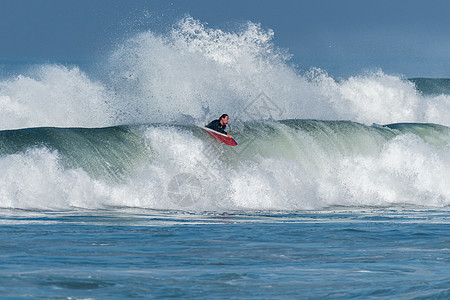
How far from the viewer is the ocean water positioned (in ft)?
26.1

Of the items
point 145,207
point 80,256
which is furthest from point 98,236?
point 145,207

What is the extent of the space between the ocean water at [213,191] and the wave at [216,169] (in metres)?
0.05

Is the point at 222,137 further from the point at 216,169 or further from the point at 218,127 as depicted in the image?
the point at 216,169

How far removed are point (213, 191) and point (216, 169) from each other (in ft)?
3.86

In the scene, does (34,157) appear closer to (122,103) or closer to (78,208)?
(78,208)

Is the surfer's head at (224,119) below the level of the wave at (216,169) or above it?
above

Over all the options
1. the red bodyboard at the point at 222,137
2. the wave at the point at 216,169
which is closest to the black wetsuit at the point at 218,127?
the red bodyboard at the point at 222,137

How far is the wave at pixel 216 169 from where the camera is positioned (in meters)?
16.5

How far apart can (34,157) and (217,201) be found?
4.01 m

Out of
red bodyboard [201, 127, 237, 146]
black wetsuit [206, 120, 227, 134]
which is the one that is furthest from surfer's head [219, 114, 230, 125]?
red bodyboard [201, 127, 237, 146]

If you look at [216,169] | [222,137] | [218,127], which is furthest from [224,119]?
[216,169]

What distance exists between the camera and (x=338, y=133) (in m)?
25.4

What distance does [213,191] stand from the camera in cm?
1811

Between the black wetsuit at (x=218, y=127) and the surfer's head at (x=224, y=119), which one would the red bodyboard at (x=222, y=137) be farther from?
the surfer's head at (x=224, y=119)
